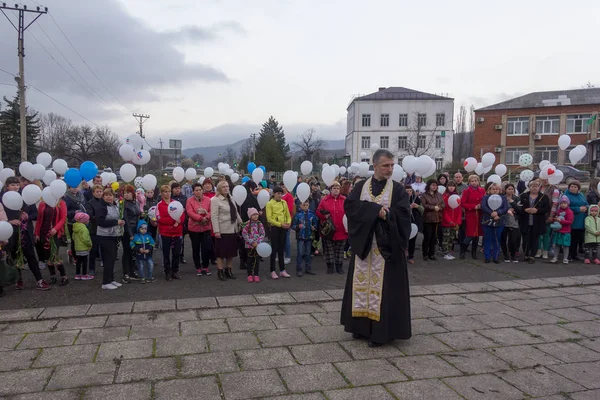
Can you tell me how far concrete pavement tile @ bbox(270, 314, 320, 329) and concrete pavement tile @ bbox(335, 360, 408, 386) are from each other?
1.14 meters

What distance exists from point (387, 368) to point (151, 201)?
6.28 metres

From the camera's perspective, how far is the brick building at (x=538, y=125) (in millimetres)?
41156

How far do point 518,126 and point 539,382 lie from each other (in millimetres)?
45312

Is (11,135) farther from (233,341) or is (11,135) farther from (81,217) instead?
(233,341)

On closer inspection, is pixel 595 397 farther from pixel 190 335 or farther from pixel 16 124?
pixel 16 124

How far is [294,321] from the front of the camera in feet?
17.2

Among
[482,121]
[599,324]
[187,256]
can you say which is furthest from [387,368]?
[482,121]

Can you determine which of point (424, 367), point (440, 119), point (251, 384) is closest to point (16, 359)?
point (251, 384)

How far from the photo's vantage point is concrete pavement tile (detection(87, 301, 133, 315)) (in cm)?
545

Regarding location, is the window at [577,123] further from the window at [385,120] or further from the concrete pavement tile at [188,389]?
the concrete pavement tile at [188,389]

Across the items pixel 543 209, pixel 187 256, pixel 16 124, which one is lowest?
pixel 187 256

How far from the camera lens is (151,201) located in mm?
8695

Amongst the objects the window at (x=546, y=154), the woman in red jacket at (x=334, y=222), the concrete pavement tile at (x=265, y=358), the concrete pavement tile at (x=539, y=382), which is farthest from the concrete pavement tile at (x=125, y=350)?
the window at (x=546, y=154)

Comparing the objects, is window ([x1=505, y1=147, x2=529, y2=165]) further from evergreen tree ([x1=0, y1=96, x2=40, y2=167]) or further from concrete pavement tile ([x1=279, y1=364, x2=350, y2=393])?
concrete pavement tile ([x1=279, y1=364, x2=350, y2=393])
